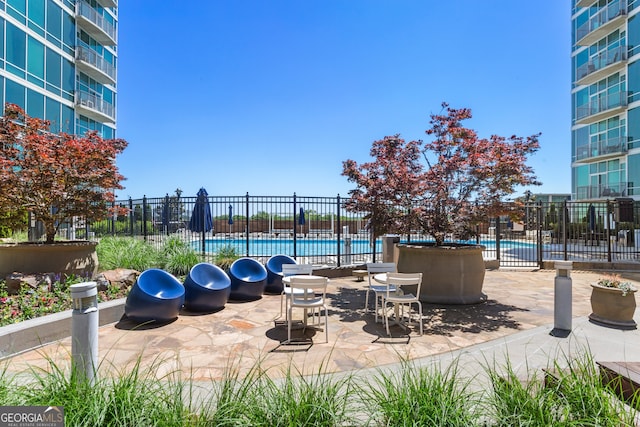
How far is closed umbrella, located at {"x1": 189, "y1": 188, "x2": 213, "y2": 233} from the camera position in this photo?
1137cm

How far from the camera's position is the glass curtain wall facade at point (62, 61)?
1747 centimetres

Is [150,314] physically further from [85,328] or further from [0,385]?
[0,385]

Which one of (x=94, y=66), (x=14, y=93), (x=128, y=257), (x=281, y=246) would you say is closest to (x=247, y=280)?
(x=128, y=257)

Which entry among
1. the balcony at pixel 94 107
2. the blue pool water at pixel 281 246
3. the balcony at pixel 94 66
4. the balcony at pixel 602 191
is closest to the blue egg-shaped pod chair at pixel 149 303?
the blue pool water at pixel 281 246

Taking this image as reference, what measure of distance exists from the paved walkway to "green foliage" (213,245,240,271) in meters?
1.89

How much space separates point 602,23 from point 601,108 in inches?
245

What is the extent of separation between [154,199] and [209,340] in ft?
29.7

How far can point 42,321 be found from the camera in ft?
15.2

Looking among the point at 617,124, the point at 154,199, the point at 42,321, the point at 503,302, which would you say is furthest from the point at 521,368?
the point at 617,124

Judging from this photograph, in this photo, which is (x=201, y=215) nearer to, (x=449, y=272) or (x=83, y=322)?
(x=449, y=272)

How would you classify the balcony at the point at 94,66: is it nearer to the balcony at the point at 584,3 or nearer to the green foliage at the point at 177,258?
the green foliage at the point at 177,258

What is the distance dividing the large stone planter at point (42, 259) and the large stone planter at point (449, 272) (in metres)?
7.17

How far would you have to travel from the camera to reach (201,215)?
11531 millimetres

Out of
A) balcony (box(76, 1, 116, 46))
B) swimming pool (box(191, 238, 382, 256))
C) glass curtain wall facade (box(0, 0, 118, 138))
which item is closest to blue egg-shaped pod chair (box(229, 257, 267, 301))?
swimming pool (box(191, 238, 382, 256))
